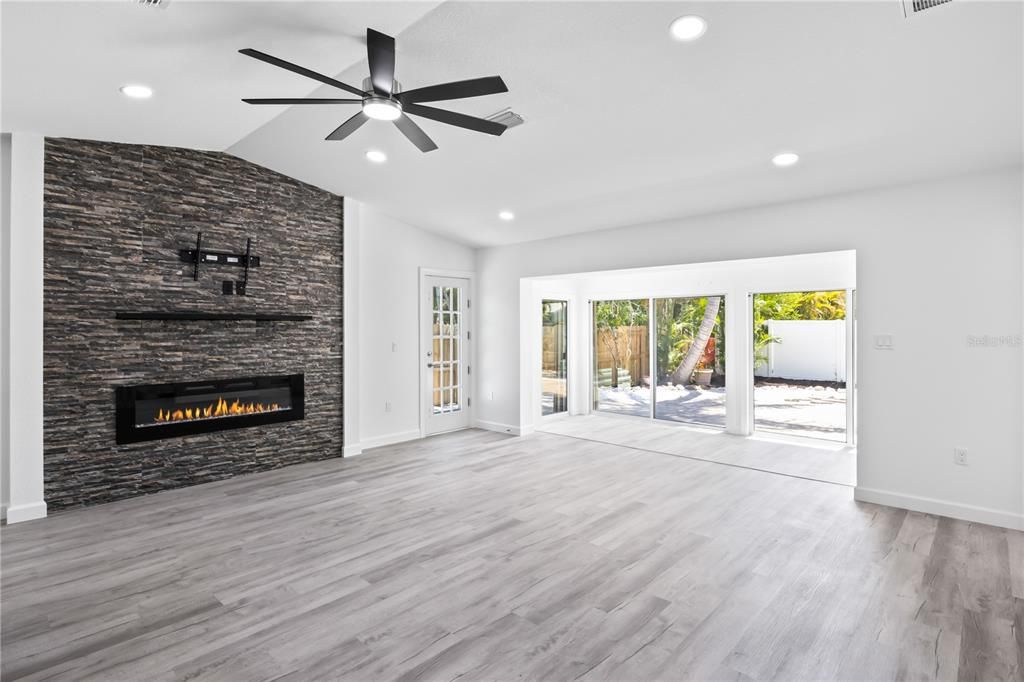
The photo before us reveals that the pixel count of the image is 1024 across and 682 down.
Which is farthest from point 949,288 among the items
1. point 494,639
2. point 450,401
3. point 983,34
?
point 450,401

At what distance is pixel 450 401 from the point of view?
24.0 feet

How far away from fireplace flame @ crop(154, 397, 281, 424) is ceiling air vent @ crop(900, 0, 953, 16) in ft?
A: 18.6

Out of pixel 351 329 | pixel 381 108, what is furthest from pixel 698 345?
pixel 381 108

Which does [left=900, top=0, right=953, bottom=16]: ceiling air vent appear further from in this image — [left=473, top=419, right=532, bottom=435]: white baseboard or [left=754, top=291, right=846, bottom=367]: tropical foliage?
[left=473, top=419, right=532, bottom=435]: white baseboard

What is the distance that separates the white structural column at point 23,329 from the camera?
3953mm

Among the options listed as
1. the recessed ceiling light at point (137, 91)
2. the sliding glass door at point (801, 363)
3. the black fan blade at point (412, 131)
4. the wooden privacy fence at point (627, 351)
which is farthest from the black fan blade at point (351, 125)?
the wooden privacy fence at point (627, 351)

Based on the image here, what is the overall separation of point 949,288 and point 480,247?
17.2 ft

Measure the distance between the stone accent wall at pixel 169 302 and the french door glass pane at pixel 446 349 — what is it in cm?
147

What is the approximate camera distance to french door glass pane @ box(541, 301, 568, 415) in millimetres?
8328

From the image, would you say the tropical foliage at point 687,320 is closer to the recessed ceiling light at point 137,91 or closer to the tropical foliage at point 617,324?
the tropical foliage at point 617,324

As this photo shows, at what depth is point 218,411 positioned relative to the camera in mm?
5035

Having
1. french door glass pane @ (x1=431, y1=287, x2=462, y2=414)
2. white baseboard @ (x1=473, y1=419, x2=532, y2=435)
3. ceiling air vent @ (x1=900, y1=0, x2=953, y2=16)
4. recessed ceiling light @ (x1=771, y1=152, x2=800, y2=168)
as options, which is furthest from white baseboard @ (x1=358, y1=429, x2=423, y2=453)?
ceiling air vent @ (x1=900, y1=0, x2=953, y2=16)

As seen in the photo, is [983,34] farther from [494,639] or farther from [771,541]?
[494,639]

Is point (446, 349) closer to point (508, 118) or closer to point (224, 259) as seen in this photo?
point (224, 259)
